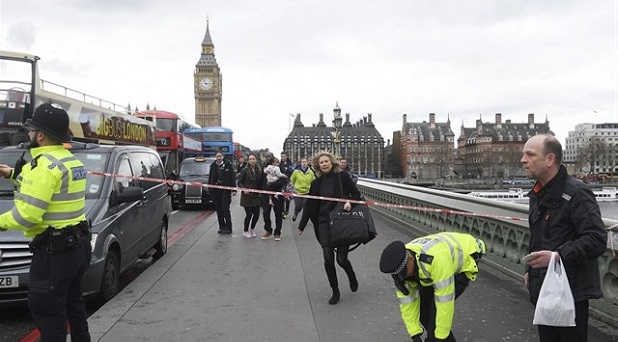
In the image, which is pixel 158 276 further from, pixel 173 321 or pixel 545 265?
pixel 545 265

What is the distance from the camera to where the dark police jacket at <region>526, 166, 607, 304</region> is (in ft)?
9.02

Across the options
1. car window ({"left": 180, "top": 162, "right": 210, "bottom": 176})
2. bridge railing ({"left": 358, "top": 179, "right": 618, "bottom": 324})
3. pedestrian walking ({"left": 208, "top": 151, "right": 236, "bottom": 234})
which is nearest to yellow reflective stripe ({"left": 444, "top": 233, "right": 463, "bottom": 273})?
bridge railing ({"left": 358, "top": 179, "right": 618, "bottom": 324})

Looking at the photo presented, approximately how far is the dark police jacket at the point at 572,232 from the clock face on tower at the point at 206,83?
13945 cm

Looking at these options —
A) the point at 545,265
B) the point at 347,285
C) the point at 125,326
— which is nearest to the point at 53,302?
the point at 125,326

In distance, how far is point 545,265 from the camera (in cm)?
283

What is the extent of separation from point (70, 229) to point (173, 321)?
72.9 inches

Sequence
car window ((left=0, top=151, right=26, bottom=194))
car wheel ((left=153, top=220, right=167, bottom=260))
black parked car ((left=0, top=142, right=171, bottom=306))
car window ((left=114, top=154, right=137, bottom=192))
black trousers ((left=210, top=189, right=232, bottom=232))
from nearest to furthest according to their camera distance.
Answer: black parked car ((left=0, top=142, right=171, bottom=306)), car window ((left=0, top=151, right=26, bottom=194)), car window ((left=114, top=154, right=137, bottom=192)), car wheel ((left=153, top=220, right=167, bottom=260)), black trousers ((left=210, top=189, right=232, bottom=232))

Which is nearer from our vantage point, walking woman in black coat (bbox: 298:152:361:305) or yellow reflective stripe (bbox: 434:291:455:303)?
yellow reflective stripe (bbox: 434:291:455:303)

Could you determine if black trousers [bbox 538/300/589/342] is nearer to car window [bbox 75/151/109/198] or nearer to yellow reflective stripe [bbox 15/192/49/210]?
yellow reflective stripe [bbox 15/192/49/210]

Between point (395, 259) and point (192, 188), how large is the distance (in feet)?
47.2

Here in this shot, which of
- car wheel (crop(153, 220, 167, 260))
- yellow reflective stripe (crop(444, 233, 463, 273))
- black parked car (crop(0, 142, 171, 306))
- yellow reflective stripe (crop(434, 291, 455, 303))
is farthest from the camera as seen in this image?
car wheel (crop(153, 220, 167, 260))

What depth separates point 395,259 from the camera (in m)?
3.35

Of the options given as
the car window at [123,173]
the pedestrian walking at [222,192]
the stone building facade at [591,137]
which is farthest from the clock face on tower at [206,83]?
the car window at [123,173]

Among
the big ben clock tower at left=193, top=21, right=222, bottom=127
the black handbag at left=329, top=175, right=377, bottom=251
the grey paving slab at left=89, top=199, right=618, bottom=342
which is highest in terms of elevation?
the big ben clock tower at left=193, top=21, right=222, bottom=127
